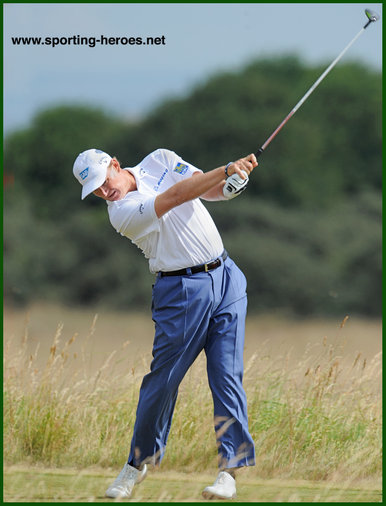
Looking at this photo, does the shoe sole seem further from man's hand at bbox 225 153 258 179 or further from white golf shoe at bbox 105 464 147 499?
man's hand at bbox 225 153 258 179

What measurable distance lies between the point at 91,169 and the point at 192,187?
584 mm

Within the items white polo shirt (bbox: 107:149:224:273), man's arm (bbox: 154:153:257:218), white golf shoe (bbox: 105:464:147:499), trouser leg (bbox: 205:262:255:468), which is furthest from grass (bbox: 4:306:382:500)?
man's arm (bbox: 154:153:257:218)

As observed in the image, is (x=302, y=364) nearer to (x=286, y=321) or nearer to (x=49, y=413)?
(x=49, y=413)


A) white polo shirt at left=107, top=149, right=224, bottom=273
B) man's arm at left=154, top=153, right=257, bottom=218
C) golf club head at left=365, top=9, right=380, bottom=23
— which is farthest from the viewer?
golf club head at left=365, top=9, right=380, bottom=23

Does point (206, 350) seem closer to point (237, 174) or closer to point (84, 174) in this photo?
point (237, 174)

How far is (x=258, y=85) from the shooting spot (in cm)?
3278

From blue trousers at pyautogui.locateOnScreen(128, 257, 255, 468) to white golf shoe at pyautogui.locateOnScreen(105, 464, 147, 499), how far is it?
0.05 meters

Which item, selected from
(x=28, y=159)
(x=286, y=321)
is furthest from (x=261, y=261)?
(x=28, y=159)

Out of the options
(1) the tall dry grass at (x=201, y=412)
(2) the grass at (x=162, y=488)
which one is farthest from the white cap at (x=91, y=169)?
(2) the grass at (x=162, y=488)

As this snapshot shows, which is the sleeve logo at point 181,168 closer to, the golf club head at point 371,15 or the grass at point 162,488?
the golf club head at point 371,15

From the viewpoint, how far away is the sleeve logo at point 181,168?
16.3ft

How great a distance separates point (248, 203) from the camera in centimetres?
2984

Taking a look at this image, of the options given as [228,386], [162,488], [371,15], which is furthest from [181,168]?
[162,488]

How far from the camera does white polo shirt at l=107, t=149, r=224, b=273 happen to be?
473 cm
